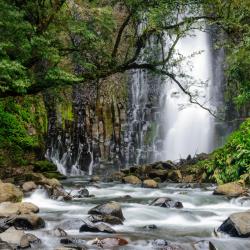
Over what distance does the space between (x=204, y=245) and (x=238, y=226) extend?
911 mm

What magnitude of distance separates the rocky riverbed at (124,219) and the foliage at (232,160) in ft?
6.75

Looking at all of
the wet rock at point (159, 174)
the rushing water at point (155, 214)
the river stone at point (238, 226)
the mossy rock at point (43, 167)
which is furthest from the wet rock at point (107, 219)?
the mossy rock at point (43, 167)

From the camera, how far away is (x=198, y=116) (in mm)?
29031

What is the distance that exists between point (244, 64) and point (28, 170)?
968 centimetres

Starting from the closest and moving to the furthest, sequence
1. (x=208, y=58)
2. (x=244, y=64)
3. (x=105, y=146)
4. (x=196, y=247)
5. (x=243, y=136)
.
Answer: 1. (x=196, y=247)
2. (x=243, y=136)
3. (x=244, y=64)
4. (x=105, y=146)
5. (x=208, y=58)

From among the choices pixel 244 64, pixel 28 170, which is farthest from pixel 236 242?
pixel 244 64

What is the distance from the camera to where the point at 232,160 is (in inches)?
655

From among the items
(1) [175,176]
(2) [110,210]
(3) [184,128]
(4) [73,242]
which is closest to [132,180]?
(1) [175,176]

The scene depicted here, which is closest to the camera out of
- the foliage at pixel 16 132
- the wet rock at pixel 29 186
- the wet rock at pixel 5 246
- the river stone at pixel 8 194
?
the wet rock at pixel 5 246

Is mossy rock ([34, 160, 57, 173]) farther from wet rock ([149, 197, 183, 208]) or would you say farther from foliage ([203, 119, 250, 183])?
wet rock ([149, 197, 183, 208])

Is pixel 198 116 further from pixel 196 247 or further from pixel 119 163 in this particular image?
pixel 196 247

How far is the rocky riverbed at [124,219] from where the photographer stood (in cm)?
781

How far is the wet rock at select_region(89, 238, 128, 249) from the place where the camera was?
7.65m

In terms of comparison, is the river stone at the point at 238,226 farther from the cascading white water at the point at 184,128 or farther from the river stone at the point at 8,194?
the cascading white water at the point at 184,128
